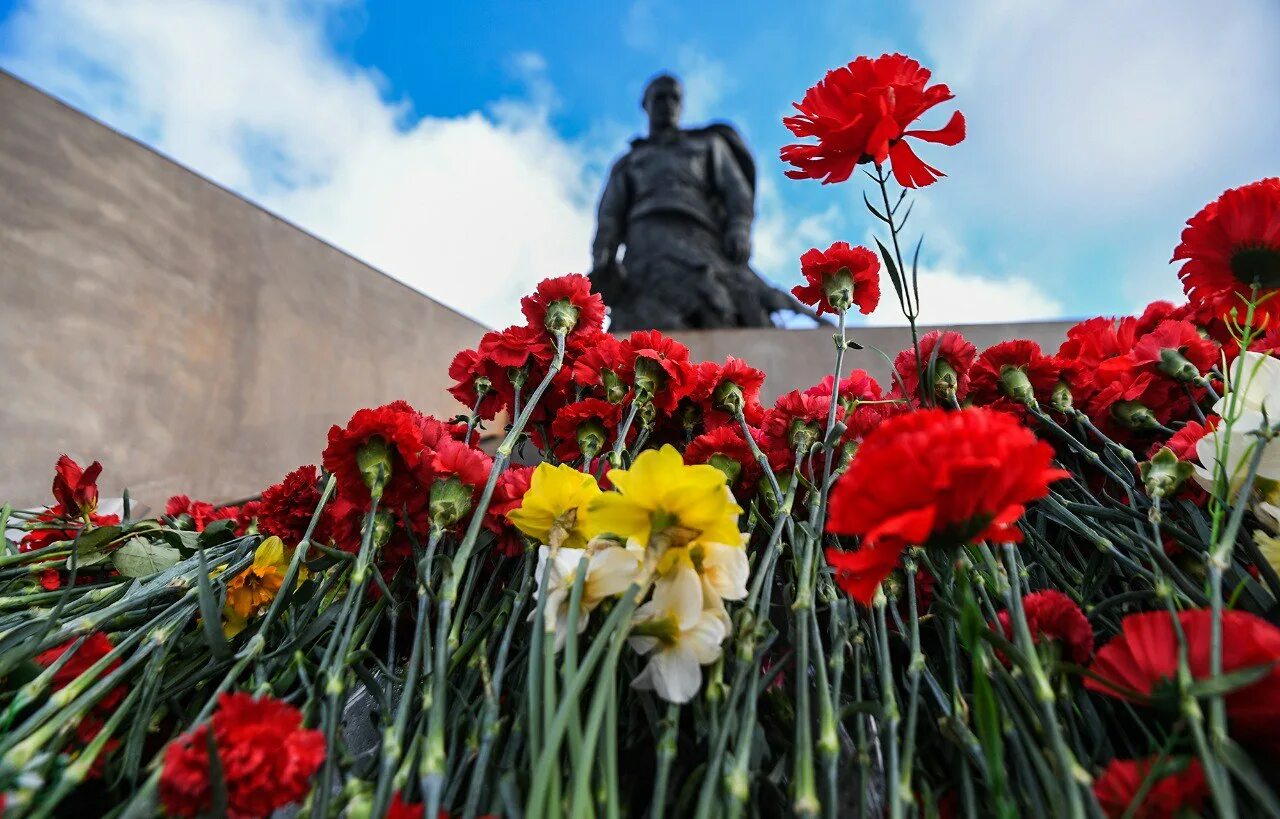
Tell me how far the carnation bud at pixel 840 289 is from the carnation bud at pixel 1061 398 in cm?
13

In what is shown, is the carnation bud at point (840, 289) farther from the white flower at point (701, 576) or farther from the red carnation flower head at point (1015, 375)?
the white flower at point (701, 576)

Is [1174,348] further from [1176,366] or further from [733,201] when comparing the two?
[733,201]

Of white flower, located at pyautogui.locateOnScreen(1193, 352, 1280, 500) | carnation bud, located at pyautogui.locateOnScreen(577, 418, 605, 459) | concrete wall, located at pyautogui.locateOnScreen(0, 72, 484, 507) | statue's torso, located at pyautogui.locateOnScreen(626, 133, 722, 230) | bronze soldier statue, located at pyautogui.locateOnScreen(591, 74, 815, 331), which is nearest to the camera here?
white flower, located at pyautogui.locateOnScreen(1193, 352, 1280, 500)

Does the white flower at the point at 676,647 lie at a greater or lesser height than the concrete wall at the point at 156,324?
lesser

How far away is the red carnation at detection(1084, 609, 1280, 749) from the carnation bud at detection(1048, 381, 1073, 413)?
21 cm

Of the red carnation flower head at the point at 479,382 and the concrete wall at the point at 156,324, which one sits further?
the concrete wall at the point at 156,324

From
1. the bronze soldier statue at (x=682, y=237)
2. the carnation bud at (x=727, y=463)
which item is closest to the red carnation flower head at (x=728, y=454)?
the carnation bud at (x=727, y=463)

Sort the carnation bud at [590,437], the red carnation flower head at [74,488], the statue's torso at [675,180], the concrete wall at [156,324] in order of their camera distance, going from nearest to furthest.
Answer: the carnation bud at [590,437]
the red carnation flower head at [74,488]
the concrete wall at [156,324]
the statue's torso at [675,180]

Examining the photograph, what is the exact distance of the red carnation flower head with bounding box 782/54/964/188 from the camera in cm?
36

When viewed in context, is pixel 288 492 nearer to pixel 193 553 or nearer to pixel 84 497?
pixel 193 553

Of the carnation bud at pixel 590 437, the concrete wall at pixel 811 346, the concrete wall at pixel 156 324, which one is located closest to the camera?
the carnation bud at pixel 590 437

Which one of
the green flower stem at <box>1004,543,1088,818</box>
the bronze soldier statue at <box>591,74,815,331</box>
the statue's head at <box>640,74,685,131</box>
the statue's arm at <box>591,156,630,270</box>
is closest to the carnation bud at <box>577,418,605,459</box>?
the green flower stem at <box>1004,543,1088,818</box>

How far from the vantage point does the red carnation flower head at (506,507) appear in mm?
346

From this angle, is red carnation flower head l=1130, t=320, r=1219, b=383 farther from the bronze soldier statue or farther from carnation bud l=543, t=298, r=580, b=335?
the bronze soldier statue
